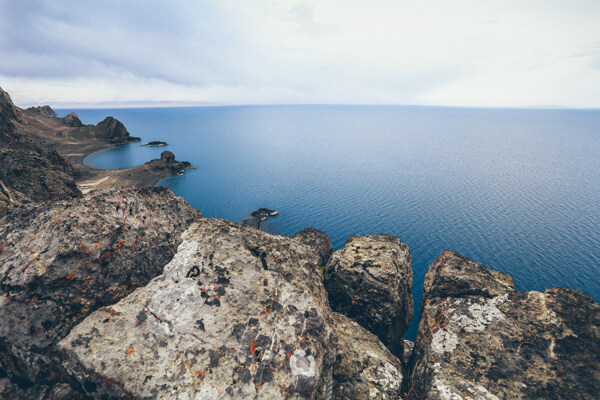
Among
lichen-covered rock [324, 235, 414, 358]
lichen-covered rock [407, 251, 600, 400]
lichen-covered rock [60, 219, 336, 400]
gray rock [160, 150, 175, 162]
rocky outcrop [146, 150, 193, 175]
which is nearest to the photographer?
lichen-covered rock [60, 219, 336, 400]

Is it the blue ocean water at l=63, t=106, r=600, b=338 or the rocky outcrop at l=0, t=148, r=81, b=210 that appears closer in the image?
the rocky outcrop at l=0, t=148, r=81, b=210

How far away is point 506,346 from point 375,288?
308 inches

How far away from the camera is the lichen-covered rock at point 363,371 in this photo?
12734 mm

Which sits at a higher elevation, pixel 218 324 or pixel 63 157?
pixel 218 324

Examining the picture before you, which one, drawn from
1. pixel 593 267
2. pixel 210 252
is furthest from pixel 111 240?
pixel 593 267

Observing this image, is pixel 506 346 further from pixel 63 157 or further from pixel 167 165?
pixel 167 165

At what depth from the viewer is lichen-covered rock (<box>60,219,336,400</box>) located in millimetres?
8977

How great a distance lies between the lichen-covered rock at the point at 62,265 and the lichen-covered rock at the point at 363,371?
11688 millimetres

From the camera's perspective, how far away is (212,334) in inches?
401

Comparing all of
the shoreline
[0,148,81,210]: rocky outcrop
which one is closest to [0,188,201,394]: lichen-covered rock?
[0,148,81,210]: rocky outcrop

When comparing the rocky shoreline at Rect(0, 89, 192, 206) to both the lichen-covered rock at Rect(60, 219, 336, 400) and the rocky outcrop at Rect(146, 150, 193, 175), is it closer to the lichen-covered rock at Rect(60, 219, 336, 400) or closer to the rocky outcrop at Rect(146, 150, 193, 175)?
the rocky outcrop at Rect(146, 150, 193, 175)

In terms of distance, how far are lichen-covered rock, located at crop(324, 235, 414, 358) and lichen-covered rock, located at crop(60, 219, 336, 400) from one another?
6.21m

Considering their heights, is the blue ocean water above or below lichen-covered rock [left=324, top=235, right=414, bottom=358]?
below

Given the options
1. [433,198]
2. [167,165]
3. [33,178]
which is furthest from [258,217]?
[167,165]
